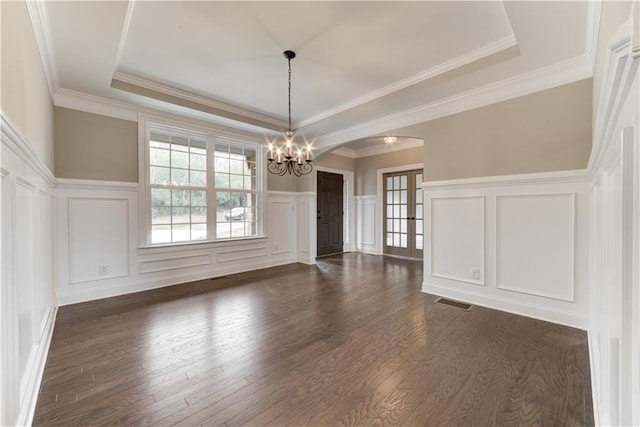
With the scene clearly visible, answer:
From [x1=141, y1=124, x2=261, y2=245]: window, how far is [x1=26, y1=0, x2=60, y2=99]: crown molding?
1207mm

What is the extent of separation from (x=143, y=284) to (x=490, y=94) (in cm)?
516

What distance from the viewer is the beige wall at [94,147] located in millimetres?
3305

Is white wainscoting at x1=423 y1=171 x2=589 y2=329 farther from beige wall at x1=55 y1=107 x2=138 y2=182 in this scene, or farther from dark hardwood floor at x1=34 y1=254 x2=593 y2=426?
beige wall at x1=55 y1=107 x2=138 y2=182

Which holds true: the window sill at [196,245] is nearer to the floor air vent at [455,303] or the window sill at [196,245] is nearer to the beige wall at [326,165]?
the beige wall at [326,165]

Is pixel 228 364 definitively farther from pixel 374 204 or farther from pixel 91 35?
pixel 374 204

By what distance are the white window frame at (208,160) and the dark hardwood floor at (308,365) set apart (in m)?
1.13

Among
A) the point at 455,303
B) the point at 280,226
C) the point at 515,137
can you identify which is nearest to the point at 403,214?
the point at 280,226

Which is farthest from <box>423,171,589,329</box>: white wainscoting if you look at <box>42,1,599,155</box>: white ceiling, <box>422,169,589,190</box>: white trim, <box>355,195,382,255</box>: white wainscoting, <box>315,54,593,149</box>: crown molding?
<box>355,195,382,255</box>: white wainscoting

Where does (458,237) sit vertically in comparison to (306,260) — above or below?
above

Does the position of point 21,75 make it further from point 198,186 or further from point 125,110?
point 198,186

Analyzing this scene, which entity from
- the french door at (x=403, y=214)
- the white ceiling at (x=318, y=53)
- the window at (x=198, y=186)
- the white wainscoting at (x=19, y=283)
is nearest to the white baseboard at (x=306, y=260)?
the window at (x=198, y=186)

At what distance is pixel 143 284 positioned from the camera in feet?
12.7

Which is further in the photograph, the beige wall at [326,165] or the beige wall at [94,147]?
the beige wall at [326,165]

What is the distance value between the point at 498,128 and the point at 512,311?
2080mm
